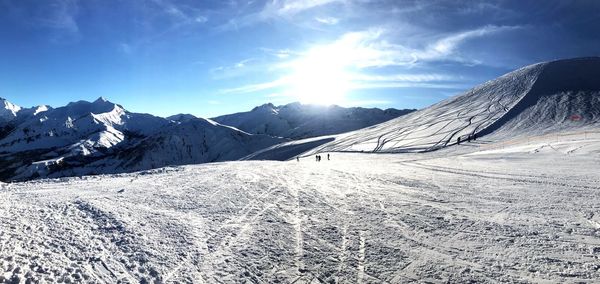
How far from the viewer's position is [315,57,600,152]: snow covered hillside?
211 feet

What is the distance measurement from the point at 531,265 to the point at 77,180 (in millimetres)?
20618

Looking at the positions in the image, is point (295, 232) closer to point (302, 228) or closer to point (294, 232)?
point (294, 232)

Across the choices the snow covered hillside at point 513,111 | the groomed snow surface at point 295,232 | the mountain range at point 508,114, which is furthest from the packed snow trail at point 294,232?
the mountain range at point 508,114

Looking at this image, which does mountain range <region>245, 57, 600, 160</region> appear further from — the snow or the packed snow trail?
the packed snow trail

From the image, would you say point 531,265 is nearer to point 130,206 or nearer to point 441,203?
point 441,203

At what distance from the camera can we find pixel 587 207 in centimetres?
1364

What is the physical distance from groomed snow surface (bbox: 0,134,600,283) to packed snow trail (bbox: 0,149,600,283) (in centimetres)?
4

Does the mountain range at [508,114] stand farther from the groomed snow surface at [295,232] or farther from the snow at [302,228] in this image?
the groomed snow surface at [295,232]

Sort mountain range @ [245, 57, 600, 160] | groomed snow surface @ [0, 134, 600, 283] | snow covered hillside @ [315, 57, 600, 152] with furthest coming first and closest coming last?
snow covered hillside @ [315, 57, 600, 152] → mountain range @ [245, 57, 600, 160] → groomed snow surface @ [0, 134, 600, 283]

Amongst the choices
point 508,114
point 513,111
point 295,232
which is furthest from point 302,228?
point 513,111

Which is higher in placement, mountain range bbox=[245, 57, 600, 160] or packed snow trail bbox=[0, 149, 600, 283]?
mountain range bbox=[245, 57, 600, 160]

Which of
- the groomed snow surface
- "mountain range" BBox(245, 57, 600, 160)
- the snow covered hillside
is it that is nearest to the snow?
the groomed snow surface

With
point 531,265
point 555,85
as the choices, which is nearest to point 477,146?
point 531,265

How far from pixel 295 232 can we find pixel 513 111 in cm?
8171
